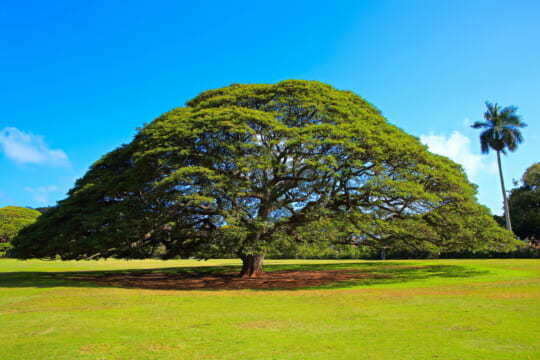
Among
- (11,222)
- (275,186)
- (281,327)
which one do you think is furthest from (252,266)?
(11,222)

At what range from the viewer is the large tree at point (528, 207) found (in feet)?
157

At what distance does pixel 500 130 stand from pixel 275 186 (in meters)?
45.3

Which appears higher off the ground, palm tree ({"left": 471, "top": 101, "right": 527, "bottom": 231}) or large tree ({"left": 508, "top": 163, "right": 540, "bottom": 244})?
palm tree ({"left": 471, "top": 101, "right": 527, "bottom": 231})

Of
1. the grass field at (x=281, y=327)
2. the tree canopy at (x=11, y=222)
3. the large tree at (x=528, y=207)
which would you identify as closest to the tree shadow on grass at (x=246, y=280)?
the grass field at (x=281, y=327)

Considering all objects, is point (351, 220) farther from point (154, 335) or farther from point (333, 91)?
point (154, 335)

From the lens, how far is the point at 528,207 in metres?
49.3

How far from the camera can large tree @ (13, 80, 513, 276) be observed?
1877 centimetres

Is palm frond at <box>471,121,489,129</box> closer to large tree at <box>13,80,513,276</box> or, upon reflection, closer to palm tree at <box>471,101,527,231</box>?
palm tree at <box>471,101,527,231</box>

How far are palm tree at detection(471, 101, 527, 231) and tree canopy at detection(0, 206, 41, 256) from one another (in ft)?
208

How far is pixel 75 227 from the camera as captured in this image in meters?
23.1

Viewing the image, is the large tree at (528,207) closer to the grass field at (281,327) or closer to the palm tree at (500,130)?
the palm tree at (500,130)

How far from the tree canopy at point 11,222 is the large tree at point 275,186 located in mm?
29358

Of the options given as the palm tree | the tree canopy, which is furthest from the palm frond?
the tree canopy

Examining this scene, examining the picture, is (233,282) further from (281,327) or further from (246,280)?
(281,327)
